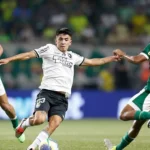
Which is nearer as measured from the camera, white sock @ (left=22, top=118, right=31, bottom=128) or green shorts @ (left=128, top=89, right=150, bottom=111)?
green shorts @ (left=128, top=89, right=150, bottom=111)

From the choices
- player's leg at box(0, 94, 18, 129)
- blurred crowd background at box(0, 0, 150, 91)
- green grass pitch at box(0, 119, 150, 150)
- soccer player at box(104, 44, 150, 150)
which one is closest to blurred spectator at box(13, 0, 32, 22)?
blurred crowd background at box(0, 0, 150, 91)

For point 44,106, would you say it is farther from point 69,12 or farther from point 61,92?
point 69,12

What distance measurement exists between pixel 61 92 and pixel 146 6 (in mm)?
13937

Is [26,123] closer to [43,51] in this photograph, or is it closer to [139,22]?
[43,51]

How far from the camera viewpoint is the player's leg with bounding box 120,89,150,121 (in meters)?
9.88

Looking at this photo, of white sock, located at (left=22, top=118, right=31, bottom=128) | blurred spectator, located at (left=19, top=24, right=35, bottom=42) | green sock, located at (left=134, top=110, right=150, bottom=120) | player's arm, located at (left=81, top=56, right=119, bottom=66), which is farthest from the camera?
blurred spectator, located at (left=19, top=24, right=35, bottom=42)

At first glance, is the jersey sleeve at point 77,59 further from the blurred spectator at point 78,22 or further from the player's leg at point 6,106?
the blurred spectator at point 78,22

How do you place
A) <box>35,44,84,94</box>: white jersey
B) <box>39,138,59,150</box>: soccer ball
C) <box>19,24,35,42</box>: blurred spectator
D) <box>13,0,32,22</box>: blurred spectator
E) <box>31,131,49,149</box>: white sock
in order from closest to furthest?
<box>39,138,59,150</box>: soccer ball, <box>31,131,49,149</box>: white sock, <box>35,44,84,94</box>: white jersey, <box>19,24,35,42</box>: blurred spectator, <box>13,0,32,22</box>: blurred spectator

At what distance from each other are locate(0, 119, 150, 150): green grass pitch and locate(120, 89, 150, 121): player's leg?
4.03ft

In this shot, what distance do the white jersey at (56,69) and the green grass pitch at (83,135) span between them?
1208 mm

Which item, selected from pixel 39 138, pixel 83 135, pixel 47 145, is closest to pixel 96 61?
pixel 39 138

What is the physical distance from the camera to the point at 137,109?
10.2m

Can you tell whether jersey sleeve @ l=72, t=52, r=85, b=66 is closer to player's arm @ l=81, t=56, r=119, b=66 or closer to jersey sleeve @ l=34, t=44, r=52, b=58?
player's arm @ l=81, t=56, r=119, b=66

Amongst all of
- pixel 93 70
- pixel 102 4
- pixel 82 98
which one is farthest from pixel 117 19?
pixel 82 98
